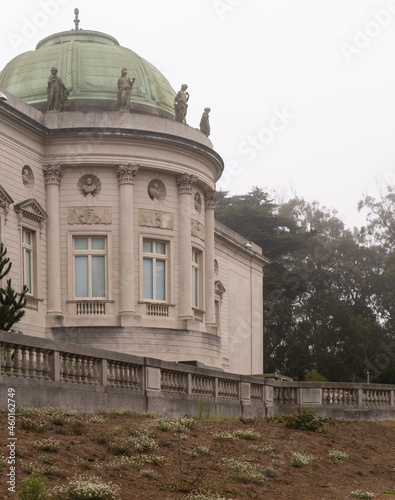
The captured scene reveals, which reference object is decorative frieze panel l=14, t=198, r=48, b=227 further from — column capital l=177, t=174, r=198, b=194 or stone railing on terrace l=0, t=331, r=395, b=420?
stone railing on terrace l=0, t=331, r=395, b=420

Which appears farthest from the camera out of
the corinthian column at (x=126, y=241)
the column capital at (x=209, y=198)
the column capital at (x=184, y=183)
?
the column capital at (x=209, y=198)

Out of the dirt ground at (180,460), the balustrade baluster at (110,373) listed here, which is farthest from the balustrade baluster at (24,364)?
the balustrade baluster at (110,373)

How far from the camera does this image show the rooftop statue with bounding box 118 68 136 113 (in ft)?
128

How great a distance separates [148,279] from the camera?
3969 centimetres

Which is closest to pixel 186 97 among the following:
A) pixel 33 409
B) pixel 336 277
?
pixel 33 409

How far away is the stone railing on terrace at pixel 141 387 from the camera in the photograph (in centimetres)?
1631

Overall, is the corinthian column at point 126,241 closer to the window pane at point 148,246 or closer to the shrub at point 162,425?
the window pane at point 148,246

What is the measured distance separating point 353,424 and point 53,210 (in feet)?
55.0

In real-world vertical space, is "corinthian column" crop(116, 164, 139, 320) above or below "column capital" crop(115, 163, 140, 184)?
below

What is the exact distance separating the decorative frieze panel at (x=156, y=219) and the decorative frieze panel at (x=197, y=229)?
1.65 m

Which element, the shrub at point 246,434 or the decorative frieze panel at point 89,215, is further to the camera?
the decorative frieze panel at point 89,215

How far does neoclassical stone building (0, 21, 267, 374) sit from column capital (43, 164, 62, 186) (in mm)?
42

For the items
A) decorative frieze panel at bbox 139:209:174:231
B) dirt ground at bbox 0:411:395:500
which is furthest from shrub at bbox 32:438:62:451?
decorative frieze panel at bbox 139:209:174:231

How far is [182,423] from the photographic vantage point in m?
18.4
